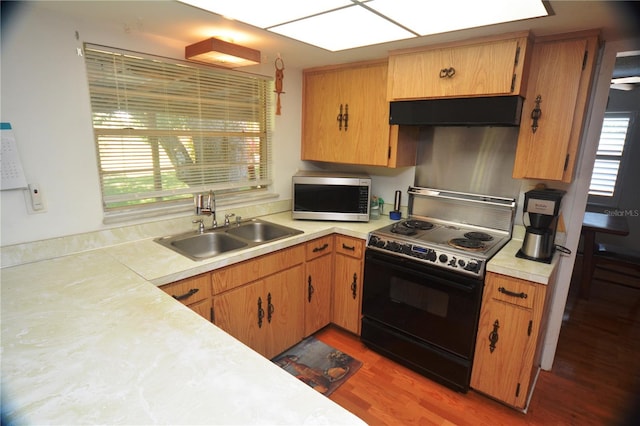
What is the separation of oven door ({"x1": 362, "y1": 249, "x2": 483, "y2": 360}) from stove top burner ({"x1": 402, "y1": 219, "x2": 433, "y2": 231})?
1.34 feet

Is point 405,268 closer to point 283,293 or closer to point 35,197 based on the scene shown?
point 283,293

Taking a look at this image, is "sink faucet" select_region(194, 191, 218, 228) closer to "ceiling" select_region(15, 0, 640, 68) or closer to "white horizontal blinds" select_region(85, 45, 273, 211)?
"white horizontal blinds" select_region(85, 45, 273, 211)

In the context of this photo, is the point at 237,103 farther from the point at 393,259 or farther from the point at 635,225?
the point at 635,225

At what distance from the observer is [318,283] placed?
2590mm

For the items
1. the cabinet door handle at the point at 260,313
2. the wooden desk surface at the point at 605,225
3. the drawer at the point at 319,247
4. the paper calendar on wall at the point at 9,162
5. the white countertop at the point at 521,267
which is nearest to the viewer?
the paper calendar on wall at the point at 9,162

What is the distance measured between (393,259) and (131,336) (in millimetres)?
1624

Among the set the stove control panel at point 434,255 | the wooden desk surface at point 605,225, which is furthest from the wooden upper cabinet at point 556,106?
the wooden desk surface at point 605,225

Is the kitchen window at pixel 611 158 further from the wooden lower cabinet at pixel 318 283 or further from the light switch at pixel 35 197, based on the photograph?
the light switch at pixel 35 197

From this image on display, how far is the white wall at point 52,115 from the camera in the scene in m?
1.60

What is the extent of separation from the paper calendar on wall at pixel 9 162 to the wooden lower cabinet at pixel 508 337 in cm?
253

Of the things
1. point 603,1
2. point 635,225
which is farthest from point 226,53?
point 635,225

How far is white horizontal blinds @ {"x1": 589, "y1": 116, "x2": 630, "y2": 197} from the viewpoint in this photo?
181 inches

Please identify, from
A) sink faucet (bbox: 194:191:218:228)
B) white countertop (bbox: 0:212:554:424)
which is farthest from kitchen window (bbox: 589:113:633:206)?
white countertop (bbox: 0:212:554:424)

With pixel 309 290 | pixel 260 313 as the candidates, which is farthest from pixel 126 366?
pixel 309 290
